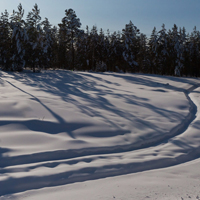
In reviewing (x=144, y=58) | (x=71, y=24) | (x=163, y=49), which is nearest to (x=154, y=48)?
(x=163, y=49)

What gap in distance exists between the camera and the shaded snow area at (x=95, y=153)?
3.25 m

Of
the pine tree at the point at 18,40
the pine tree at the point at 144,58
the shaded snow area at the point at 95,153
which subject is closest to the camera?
the shaded snow area at the point at 95,153

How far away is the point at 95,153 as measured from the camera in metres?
4.73

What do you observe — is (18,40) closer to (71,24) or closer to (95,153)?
(71,24)

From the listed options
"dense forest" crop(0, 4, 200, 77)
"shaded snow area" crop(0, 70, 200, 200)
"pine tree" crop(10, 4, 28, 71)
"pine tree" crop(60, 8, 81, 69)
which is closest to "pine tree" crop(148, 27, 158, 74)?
"dense forest" crop(0, 4, 200, 77)

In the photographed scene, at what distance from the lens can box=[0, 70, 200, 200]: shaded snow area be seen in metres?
3.25

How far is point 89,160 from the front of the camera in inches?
170

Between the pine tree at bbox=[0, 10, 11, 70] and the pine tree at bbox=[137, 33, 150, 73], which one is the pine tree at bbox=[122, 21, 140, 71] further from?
the pine tree at bbox=[0, 10, 11, 70]

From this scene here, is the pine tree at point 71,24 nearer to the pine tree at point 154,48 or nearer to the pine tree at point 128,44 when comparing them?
the pine tree at point 128,44

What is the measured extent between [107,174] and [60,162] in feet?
3.20

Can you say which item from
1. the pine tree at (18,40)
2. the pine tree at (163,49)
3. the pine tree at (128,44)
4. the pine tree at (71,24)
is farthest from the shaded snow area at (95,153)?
the pine tree at (163,49)

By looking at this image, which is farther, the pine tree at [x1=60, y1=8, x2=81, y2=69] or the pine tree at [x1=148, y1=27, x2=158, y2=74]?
the pine tree at [x1=148, y1=27, x2=158, y2=74]

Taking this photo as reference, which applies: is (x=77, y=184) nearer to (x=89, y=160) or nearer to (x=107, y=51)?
(x=89, y=160)

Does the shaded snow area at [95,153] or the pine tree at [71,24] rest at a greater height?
the pine tree at [71,24]
